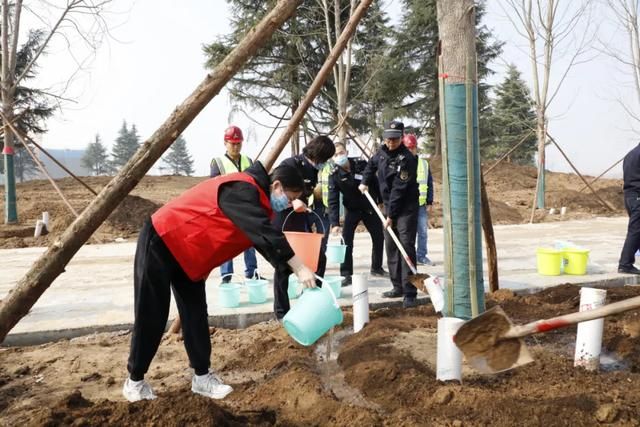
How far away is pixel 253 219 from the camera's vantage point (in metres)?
2.69

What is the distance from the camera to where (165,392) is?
133 inches

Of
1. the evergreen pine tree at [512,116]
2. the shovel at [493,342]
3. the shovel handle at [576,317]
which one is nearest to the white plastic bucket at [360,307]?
the shovel at [493,342]

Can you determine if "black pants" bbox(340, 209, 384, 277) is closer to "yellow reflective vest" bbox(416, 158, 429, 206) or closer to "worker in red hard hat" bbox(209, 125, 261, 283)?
"worker in red hard hat" bbox(209, 125, 261, 283)

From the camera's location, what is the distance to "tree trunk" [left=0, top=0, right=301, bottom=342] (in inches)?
105

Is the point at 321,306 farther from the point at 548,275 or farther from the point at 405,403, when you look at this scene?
the point at 548,275

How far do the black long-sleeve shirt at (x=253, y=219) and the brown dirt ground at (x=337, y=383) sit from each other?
Answer: 0.83 meters

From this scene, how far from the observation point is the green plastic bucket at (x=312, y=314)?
2854mm

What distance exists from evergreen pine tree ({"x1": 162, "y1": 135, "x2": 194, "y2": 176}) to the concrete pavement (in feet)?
204

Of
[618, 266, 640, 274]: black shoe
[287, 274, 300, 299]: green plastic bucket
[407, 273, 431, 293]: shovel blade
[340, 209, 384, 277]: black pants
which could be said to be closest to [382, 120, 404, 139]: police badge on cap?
[340, 209, 384, 277]: black pants

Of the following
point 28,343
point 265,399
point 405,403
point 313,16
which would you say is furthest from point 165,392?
point 313,16

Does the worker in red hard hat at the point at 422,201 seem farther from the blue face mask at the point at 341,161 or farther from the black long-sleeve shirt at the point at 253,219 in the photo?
the black long-sleeve shirt at the point at 253,219

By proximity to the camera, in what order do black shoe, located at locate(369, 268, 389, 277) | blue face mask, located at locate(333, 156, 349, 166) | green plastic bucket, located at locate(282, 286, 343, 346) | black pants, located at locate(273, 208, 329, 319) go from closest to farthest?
green plastic bucket, located at locate(282, 286, 343, 346), black pants, located at locate(273, 208, 329, 319), blue face mask, located at locate(333, 156, 349, 166), black shoe, located at locate(369, 268, 389, 277)

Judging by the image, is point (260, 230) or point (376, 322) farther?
point (376, 322)

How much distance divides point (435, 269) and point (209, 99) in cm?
503
